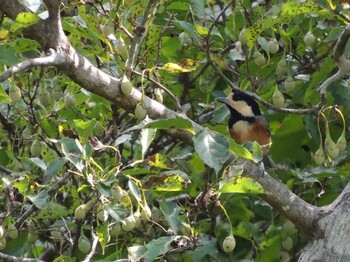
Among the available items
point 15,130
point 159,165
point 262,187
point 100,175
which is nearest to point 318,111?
point 262,187

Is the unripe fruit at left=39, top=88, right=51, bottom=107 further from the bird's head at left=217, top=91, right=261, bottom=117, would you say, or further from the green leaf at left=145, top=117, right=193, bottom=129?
the bird's head at left=217, top=91, right=261, bottom=117

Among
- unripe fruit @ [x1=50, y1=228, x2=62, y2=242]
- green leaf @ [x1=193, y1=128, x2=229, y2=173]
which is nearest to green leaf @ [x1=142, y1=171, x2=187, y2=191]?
green leaf @ [x1=193, y1=128, x2=229, y2=173]

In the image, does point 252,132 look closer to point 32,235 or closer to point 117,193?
point 32,235

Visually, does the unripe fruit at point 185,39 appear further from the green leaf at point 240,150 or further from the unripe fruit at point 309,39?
the green leaf at point 240,150

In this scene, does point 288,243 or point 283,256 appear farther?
point 283,256

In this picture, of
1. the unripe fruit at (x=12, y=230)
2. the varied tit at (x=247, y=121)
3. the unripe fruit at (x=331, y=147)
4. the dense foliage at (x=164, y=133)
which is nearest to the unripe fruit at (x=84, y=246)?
the dense foliage at (x=164, y=133)

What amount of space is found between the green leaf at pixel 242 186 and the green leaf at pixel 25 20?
65 centimetres

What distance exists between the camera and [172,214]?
2.63 metres

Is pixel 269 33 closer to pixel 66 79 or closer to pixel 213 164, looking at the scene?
pixel 66 79

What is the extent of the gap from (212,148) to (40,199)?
1.56 feet

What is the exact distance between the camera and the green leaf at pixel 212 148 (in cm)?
238

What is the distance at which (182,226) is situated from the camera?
8.79 ft

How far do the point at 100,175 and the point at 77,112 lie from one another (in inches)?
21.1

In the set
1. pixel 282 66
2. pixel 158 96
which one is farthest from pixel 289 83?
pixel 158 96
